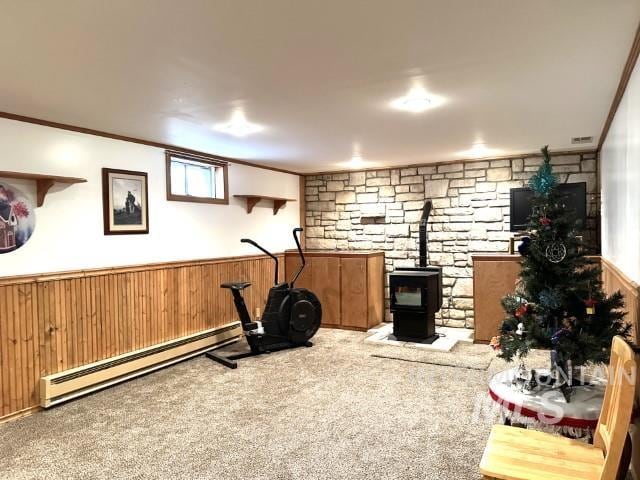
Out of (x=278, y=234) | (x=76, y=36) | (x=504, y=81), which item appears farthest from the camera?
(x=278, y=234)

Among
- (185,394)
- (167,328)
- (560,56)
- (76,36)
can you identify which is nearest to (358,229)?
(167,328)

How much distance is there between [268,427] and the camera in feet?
10.3

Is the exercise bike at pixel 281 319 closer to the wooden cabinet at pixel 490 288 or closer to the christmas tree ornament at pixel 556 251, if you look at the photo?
the wooden cabinet at pixel 490 288

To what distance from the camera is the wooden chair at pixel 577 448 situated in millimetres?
1593

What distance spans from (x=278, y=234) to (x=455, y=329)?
2.89m

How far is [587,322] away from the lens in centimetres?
233

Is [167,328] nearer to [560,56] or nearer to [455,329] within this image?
[455,329]

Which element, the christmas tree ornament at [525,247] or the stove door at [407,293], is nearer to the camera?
the christmas tree ornament at [525,247]

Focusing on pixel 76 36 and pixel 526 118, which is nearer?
pixel 76 36

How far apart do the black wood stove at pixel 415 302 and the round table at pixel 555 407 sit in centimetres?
305

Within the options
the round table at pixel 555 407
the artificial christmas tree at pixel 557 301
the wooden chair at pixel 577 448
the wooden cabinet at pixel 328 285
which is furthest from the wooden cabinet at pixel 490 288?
the wooden chair at pixel 577 448

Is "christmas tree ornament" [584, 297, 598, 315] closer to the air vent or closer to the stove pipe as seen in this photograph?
the air vent

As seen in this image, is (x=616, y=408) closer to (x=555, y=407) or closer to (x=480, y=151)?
(x=555, y=407)

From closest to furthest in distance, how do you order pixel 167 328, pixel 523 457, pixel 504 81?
pixel 523 457, pixel 504 81, pixel 167 328
